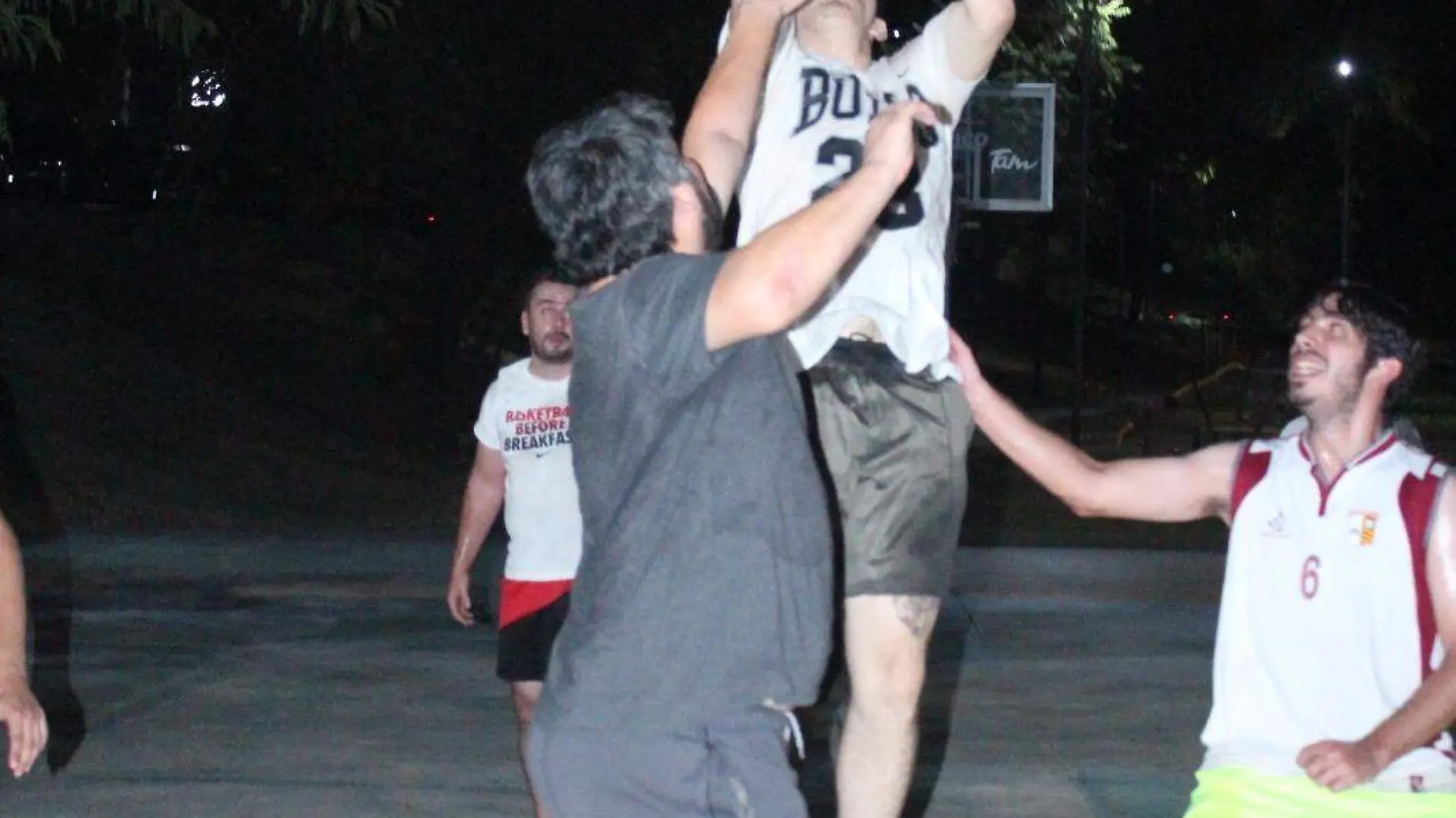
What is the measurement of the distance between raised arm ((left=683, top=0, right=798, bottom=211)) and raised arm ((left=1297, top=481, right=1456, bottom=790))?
1460mm

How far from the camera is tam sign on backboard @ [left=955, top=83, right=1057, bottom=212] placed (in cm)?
1880

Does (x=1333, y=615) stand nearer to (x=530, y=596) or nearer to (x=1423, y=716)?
(x=1423, y=716)

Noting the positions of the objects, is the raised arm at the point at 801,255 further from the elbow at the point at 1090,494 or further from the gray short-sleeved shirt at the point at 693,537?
the elbow at the point at 1090,494

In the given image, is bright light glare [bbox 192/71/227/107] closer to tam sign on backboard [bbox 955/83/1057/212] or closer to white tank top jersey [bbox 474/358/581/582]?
tam sign on backboard [bbox 955/83/1057/212]

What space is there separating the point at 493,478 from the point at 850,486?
2701mm

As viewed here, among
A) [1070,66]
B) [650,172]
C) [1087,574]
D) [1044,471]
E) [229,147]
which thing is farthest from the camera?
[229,147]

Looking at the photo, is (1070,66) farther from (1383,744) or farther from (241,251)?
(1383,744)

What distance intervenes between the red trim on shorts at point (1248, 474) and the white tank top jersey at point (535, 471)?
2448 mm

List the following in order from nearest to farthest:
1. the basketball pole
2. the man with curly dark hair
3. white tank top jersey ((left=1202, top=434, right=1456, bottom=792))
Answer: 1. the man with curly dark hair
2. white tank top jersey ((left=1202, top=434, right=1456, bottom=792))
3. the basketball pole

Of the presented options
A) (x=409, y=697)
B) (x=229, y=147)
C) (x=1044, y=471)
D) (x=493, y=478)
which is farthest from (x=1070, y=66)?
(x=1044, y=471)

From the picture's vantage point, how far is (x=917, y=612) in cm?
418

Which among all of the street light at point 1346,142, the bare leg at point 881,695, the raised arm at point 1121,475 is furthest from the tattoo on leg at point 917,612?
the street light at point 1346,142

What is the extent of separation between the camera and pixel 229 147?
92.7 feet

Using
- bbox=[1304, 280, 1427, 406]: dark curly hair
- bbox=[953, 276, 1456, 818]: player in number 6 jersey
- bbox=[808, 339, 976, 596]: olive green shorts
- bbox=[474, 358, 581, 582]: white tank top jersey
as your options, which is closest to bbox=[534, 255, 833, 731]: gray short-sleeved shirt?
bbox=[808, 339, 976, 596]: olive green shorts
